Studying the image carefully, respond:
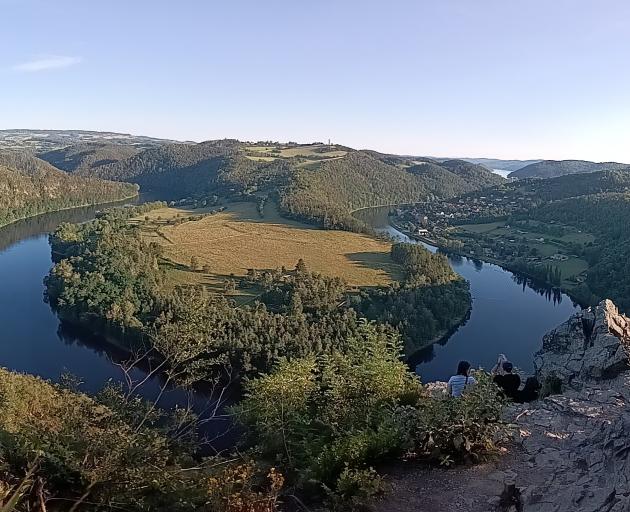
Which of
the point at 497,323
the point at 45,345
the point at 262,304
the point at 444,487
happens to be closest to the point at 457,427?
the point at 444,487

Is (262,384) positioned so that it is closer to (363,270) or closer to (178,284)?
(178,284)

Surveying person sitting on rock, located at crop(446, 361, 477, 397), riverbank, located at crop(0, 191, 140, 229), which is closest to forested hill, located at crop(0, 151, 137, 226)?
riverbank, located at crop(0, 191, 140, 229)

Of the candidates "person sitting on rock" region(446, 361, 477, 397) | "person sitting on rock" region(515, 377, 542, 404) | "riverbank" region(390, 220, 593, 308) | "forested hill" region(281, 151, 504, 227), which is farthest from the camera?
"forested hill" region(281, 151, 504, 227)

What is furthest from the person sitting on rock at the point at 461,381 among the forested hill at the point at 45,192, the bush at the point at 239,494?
the forested hill at the point at 45,192

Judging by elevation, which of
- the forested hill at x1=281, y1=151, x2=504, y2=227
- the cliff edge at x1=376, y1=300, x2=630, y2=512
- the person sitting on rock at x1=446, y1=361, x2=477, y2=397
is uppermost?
the forested hill at x1=281, y1=151, x2=504, y2=227

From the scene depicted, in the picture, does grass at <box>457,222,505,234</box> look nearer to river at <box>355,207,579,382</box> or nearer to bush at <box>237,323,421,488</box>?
river at <box>355,207,579,382</box>

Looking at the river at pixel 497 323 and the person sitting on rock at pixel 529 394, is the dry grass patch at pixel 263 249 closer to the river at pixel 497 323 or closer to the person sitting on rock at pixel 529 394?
the river at pixel 497 323
